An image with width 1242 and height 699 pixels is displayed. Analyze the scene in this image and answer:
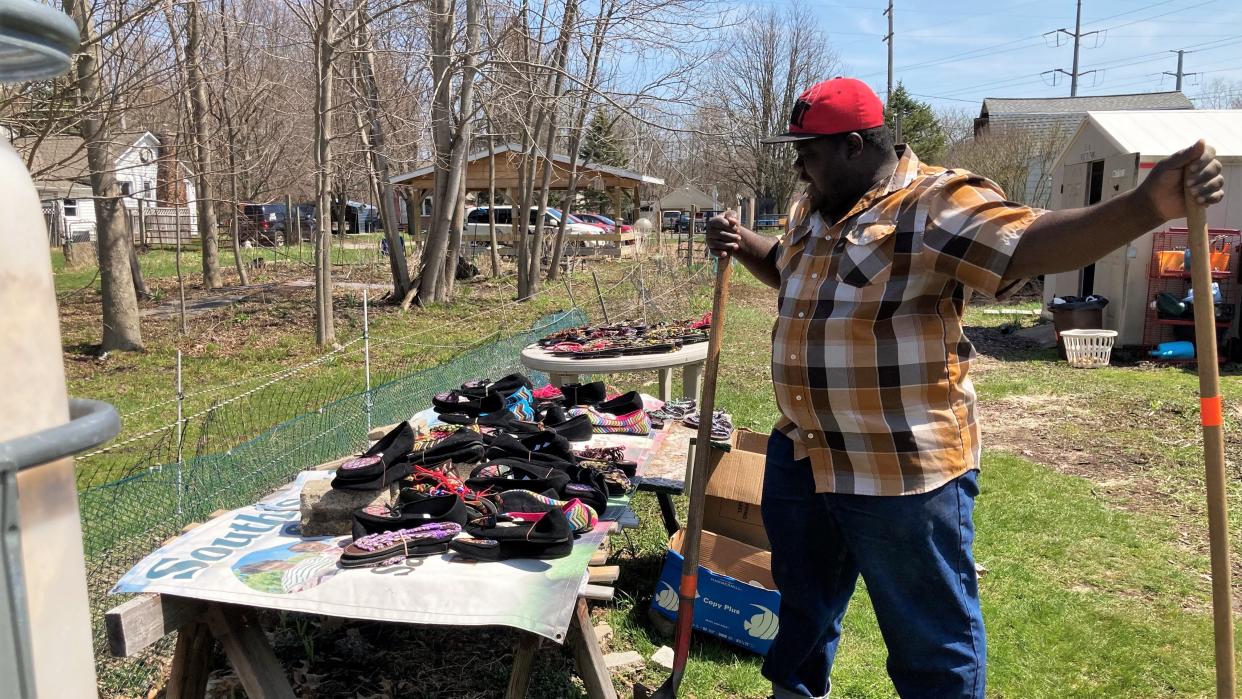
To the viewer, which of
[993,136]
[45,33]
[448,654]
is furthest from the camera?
[993,136]

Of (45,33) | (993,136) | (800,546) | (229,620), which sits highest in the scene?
(993,136)

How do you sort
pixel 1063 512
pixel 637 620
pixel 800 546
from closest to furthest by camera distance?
pixel 800 546
pixel 637 620
pixel 1063 512

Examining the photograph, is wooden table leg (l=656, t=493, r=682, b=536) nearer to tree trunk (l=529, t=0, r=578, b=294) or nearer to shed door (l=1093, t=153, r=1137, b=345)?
tree trunk (l=529, t=0, r=578, b=294)

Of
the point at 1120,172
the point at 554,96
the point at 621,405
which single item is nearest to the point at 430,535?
the point at 621,405

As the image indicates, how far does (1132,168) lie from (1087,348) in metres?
2.60

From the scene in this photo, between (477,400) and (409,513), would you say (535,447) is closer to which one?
(477,400)

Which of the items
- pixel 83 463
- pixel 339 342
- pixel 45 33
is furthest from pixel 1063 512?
pixel 339 342

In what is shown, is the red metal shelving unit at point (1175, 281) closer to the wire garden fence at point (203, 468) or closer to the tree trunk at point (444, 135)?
the wire garden fence at point (203, 468)

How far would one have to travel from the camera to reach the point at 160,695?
→ 136 inches

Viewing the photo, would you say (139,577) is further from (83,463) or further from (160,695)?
(83,463)

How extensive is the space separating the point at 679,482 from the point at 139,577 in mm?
2293

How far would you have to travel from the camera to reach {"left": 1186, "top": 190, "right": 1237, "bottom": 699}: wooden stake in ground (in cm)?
198

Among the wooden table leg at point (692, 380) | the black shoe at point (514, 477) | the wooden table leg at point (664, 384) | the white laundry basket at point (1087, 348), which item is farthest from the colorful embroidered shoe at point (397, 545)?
the white laundry basket at point (1087, 348)

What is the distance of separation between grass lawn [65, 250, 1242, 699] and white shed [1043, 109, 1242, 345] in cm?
135
